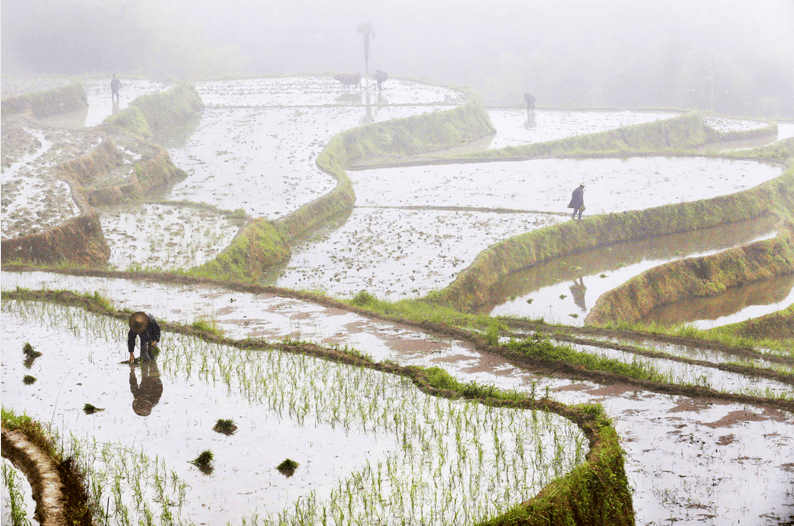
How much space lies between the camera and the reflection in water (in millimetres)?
12211

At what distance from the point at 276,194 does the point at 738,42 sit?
55196 mm

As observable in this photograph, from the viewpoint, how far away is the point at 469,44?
68.3 metres

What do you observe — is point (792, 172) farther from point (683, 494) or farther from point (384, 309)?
point (683, 494)

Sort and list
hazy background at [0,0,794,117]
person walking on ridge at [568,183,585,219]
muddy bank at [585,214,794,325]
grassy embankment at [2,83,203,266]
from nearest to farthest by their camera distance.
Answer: muddy bank at [585,214,794,325] → grassy embankment at [2,83,203,266] → person walking on ridge at [568,183,585,219] → hazy background at [0,0,794,117]

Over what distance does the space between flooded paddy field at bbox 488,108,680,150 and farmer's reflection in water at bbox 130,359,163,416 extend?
67.9ft

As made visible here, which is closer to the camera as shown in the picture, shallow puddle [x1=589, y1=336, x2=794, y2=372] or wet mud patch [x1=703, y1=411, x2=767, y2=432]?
wet mud patch [x1=703, y1=411, x2=767, y2=432]

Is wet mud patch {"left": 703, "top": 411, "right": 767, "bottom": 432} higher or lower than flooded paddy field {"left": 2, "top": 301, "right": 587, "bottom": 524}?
lower

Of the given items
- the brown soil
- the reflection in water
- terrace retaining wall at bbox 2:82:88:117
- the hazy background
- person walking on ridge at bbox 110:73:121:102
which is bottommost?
the reflection in water

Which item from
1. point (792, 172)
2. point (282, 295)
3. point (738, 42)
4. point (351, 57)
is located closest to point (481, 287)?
point (282, 295)

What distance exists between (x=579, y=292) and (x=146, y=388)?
829cm

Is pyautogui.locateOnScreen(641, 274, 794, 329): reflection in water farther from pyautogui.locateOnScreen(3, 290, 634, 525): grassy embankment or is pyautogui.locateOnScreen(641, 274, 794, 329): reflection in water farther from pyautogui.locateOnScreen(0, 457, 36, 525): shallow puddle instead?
pyautogui.locateOnScreen(0, 457, 36, 525): shallow puddle

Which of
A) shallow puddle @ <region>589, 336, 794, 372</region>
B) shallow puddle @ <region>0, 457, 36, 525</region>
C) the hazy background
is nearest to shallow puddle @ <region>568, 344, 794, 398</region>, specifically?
shallow puddle @ <region>589, 336, 794, 372</region>

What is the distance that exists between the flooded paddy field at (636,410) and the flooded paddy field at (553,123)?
18041mm

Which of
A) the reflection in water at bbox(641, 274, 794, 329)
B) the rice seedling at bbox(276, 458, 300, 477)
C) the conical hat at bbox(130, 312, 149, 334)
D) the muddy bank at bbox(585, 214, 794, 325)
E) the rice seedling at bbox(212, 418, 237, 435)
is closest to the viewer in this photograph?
the rice seedling at bbox(276, 458, 300, 477)
